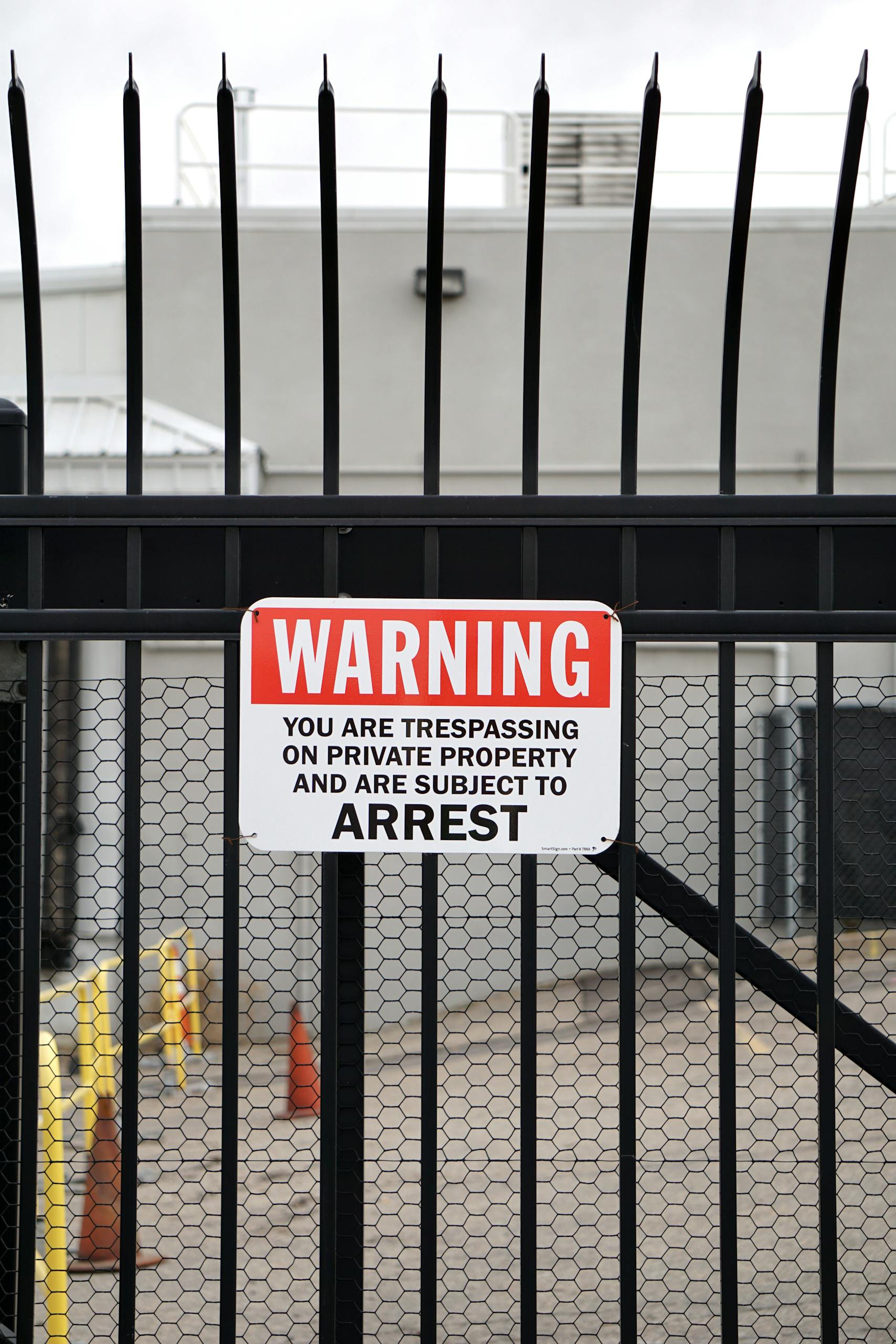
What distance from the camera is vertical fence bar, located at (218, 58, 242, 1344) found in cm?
183

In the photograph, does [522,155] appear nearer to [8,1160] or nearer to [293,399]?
[293,399]

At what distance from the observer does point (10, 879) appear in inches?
77.2

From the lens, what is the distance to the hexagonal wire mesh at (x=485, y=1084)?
325 centimetres

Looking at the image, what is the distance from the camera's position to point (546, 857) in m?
7.57

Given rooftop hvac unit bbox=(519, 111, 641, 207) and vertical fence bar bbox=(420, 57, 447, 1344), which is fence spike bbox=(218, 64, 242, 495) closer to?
vertical fence bar bbox=(420, 57, 447, 1344)

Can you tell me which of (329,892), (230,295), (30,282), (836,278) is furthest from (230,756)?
(836,278)

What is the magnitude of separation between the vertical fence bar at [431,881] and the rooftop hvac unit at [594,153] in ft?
31.9

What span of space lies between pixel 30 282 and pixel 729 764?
5.33ft

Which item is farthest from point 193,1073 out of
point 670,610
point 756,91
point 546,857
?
point 756,91

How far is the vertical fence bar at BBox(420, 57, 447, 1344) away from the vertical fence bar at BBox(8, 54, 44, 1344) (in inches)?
27.7

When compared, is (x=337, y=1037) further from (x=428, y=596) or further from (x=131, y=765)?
(x=428, y=596)

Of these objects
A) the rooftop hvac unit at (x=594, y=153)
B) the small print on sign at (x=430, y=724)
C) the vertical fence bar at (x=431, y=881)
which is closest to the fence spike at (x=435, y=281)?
the vertical fence bar at (x=431, y=881)

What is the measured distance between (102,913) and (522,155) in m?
8.55

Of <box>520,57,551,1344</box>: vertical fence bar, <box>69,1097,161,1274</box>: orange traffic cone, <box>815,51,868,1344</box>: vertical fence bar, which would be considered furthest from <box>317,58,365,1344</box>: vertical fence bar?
<box>69,1097,161,1274</box>: orange traffic cone
